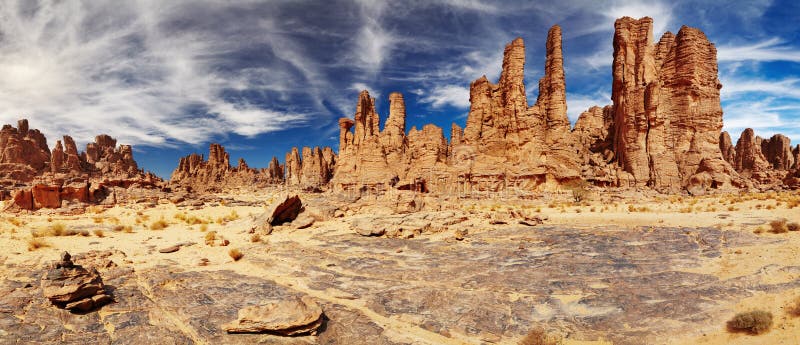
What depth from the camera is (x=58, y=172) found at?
201ft

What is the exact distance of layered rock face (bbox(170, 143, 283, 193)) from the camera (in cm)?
10825

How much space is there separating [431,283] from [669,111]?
49.1 m

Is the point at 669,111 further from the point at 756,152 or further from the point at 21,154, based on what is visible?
the point at 21,154

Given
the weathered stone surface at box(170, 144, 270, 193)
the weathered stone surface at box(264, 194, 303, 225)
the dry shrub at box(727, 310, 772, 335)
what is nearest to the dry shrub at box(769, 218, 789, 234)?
the dry shrub at box(727, 310, 772, 335)

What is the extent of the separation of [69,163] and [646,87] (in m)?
103

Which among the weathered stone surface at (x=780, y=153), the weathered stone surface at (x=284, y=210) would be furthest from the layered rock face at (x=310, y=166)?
the weathered stone surface at (x=780, y=153)

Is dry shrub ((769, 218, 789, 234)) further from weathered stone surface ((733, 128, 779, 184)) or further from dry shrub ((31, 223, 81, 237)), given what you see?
weathered stone surface ((733, 128, 779, 184))

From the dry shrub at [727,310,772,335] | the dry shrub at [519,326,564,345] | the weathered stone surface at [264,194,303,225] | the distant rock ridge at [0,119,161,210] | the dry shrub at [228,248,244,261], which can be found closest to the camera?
the dry shrub at [727,310,772,335]

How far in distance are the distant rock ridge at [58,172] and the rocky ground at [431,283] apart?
54.2 feet

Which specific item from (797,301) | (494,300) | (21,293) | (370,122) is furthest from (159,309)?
(370,122)

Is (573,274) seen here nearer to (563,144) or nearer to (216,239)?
(216,239)

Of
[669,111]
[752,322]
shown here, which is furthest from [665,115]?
[752,322]

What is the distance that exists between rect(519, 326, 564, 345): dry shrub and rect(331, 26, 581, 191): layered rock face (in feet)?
130

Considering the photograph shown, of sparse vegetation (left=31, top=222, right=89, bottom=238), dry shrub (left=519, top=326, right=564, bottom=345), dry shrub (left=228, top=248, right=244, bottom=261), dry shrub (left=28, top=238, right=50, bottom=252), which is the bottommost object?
dry shrub (left=519, top=326, right=564, bottom=345)
